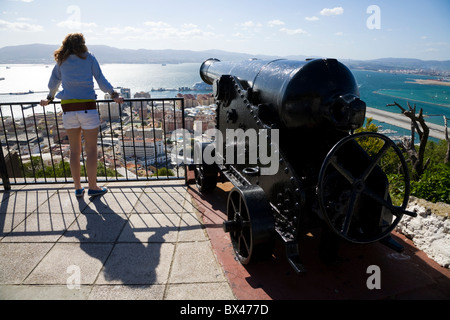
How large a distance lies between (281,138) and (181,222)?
5.15 feet

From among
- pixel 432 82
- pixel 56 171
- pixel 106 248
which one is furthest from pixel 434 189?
pixel 432 82

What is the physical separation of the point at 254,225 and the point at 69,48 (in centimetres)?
280

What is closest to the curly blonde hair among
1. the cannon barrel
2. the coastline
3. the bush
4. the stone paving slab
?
the stone paving slab

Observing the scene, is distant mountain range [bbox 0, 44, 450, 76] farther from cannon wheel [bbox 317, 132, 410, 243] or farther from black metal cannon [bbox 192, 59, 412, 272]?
cannon wheel [bbox 317, 132, 410, 243]

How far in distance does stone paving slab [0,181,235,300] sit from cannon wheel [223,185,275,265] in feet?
1.04

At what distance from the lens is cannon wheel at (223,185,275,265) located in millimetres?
2318

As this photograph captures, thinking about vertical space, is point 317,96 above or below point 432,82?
above

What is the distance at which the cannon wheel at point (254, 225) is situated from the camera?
232cm

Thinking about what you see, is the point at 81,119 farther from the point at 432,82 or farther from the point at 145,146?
the point at 432,82

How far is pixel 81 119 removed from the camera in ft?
11.6

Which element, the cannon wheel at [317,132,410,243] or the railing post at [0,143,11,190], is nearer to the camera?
the cannon wheel at [317,132,410,243]

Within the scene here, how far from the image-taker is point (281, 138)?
245 centimetres
